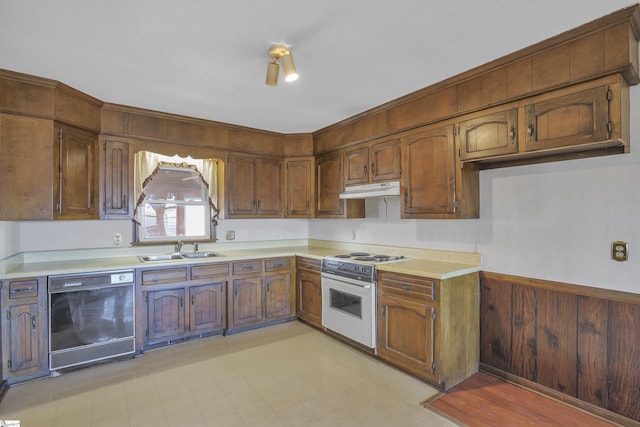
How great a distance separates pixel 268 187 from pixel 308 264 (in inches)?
46.3

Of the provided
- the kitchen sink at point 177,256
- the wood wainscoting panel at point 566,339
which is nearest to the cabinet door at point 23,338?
the kitchen sink at point 177,256

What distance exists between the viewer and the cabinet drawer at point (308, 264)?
3.76 meters

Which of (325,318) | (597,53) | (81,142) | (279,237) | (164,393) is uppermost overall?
(597,53)

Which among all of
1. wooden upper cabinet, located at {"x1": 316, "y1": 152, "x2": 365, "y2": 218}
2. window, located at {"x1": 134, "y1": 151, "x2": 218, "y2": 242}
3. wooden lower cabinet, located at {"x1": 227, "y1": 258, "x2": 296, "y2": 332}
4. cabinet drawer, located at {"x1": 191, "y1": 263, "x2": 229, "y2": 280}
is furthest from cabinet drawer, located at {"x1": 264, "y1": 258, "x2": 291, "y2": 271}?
window, located at {"x1": 134, "y1": 151, "x2": 218, "y2": 242}

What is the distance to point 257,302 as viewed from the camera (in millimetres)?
3807

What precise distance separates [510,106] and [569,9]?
2.19ft

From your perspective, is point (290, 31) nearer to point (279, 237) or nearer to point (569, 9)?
point (569, 9)

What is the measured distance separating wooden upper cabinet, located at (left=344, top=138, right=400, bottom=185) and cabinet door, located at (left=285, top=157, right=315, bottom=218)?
2.23 feet

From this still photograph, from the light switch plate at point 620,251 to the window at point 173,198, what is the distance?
3760 millimetres

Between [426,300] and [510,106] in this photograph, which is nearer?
[510,106]


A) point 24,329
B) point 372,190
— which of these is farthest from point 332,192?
point 24,329

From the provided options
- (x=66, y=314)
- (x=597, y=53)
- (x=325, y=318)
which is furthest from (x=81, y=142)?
(x=597, y=53)

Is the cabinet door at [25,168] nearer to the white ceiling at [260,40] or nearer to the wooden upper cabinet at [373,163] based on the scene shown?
the white ceiling at [260,40]

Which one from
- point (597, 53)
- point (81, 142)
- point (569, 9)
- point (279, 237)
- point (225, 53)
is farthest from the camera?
point (279, 237)
